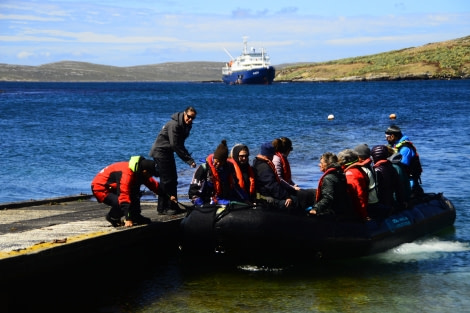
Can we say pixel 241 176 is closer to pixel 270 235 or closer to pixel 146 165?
pixel 270 235

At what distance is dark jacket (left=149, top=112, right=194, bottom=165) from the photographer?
1261 cm

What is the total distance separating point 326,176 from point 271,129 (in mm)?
32777

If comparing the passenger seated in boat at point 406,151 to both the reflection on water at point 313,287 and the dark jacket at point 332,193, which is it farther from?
the dark jacket at point 332,193

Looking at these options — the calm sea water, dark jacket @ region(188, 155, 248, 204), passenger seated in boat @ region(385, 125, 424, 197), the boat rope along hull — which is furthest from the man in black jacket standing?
passenger seated in boat @ region(385, 125, 424, 197)

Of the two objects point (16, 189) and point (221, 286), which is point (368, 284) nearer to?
point (221, 286)

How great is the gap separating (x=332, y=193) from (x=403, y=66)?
157 meters

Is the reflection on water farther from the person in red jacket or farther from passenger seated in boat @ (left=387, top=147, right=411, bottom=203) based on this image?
passenger seated in boat @ (left=387, top=147, right=411, bottom=203)

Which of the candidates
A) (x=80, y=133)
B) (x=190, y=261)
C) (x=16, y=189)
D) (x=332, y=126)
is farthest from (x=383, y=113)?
(x=190, y=261)

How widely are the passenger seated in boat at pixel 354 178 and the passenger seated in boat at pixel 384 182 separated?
0.56 meters

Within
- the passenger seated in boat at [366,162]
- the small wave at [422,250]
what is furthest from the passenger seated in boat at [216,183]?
the small wave at [422,250]

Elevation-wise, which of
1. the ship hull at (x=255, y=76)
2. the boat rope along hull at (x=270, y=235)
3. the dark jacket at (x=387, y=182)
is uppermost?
the dark jacket at (x=387, y=182)

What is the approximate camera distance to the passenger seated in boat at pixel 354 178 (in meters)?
11.9

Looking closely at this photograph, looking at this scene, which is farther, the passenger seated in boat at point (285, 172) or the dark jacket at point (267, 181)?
the passenger seated in boat at point (285, 172)

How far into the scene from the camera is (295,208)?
11.8 meters
